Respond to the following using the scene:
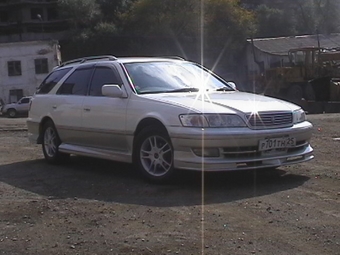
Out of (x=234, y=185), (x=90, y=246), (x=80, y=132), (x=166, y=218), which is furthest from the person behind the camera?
(x=80, y=132)

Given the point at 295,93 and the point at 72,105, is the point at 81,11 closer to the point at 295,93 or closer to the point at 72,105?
the point at 295,93

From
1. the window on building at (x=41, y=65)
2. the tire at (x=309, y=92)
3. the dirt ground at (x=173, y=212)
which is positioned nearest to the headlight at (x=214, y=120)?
the dirt ground at (x=173, y=212)

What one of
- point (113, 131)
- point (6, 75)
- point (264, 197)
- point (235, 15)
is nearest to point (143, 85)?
point (113, 131)

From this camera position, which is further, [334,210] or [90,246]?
[334,210]

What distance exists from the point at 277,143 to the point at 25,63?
45856 mm

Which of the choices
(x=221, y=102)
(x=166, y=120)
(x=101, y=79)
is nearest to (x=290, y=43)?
(x=101, y=79)

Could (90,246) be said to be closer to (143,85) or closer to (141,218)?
(141,218)

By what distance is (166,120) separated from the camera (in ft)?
24.3

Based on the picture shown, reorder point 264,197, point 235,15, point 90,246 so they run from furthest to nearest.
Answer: point 235,15 < point 264,197 < point 90,246

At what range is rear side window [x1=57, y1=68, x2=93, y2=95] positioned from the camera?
921 cm

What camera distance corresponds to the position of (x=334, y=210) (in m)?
6.11

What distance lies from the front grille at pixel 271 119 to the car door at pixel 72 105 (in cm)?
270

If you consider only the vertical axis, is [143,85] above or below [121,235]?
above

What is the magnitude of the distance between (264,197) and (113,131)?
93.1 inches
